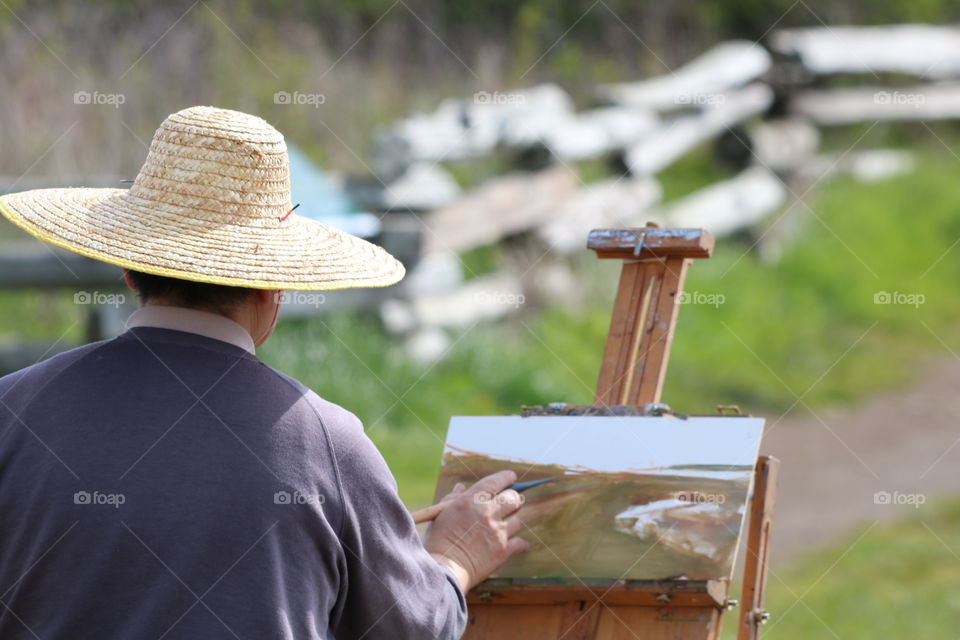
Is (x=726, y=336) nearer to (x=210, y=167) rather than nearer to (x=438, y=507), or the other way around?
(x=438, y=507)

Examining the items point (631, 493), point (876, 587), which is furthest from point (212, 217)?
point (876, 587)

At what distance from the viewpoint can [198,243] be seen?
6.77ft

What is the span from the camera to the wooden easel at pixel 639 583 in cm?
261

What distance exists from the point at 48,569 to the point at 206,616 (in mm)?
257

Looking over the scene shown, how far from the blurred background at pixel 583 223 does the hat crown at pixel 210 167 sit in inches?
140

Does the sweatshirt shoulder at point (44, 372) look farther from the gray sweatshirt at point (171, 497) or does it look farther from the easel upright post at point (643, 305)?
the easel upright post at point (643, 305)

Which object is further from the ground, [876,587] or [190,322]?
[876,587]

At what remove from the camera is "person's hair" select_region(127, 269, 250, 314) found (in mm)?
2057

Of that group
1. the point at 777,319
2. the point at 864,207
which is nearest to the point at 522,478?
the point at 777,319

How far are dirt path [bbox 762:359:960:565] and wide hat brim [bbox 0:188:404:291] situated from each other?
157 inches

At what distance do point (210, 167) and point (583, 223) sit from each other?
21.7 ft

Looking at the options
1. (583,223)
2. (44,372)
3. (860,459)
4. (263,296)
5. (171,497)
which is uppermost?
(583,223)

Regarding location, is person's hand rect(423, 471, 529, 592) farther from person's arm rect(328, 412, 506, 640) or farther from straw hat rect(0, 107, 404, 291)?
straw hat rect(0, 107, 404, 291)

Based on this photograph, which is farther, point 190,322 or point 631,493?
point 631,493
